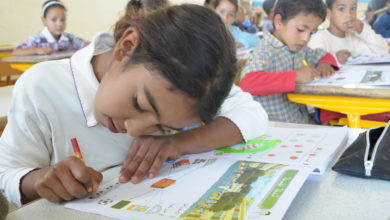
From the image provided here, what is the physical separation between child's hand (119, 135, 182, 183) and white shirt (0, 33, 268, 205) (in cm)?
12

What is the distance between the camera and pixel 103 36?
2.96ft

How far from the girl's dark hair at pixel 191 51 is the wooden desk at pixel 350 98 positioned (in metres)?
0.82

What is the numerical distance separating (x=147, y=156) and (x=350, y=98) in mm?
935

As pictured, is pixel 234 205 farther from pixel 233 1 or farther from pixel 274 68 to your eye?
pixel 233 1

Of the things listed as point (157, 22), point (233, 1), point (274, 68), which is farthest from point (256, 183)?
point (233, 1)

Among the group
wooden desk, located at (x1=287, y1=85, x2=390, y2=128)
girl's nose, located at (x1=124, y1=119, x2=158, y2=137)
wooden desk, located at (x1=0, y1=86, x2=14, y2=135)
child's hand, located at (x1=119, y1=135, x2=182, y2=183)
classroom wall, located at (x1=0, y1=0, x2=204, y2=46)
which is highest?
classroom wall, located at (x1=0, y1=0, x2=204, y2=46)

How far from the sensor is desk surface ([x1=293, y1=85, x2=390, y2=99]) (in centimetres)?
133

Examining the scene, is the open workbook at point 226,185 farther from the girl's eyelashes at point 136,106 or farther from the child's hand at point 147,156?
the girl's eyelashes at point 136,106

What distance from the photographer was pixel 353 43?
259 cm

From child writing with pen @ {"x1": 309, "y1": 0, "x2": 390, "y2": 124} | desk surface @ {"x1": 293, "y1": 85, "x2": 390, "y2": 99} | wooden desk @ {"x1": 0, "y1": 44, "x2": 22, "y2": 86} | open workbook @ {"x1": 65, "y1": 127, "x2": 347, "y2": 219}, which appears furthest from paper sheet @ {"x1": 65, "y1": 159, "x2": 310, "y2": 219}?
wooden desk @ {"x1": 0, "y1": 44, "x2": 22, "y2": 86}

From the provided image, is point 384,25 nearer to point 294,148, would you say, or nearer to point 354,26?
point 354,26

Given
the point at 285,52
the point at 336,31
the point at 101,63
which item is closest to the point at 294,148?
the point at 101,63

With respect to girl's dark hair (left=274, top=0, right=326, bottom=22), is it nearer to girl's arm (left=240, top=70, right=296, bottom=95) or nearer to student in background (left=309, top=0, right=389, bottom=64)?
girl's arm (left=240, top=70, right=296, bottom=95)

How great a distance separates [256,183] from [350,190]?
0.15 meters
